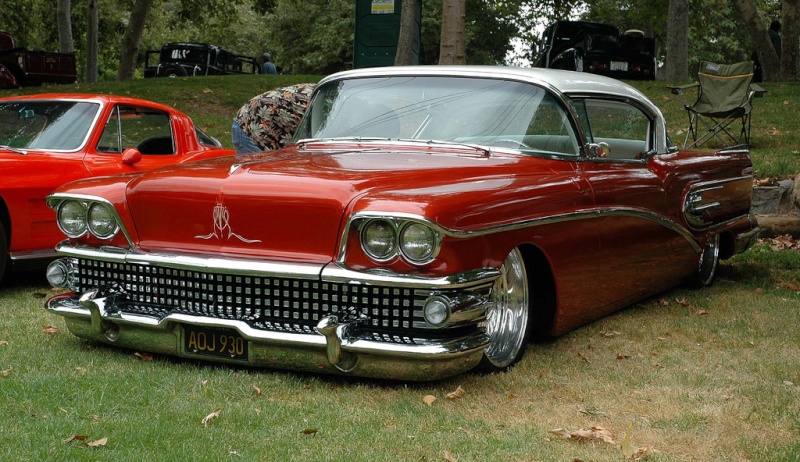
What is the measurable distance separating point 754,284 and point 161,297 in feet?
15.9

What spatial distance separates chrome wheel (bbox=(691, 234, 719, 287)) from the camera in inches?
304

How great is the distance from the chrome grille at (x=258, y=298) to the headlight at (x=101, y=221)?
156mm

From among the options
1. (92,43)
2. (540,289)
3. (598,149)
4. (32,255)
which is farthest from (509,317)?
(92,43)

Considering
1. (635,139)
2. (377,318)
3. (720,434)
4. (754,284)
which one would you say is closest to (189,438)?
(377,318)

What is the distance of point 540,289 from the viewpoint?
5469 millimetres

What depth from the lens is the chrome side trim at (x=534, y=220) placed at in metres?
4.35

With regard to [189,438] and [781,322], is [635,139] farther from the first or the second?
[189,438]

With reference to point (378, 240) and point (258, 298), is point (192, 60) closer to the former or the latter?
point (258, 298)

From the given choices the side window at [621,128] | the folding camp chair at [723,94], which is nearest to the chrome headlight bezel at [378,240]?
the side window at [621,128]

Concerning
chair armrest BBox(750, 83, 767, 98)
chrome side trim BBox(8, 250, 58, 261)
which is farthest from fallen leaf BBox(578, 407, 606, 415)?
chair armrest BBox(750, 83, 767, 98)

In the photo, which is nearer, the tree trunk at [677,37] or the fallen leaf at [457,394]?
the fallen leaf at [457,394]

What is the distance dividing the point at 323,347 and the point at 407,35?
13.4 m

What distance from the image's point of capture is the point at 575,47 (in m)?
23.6

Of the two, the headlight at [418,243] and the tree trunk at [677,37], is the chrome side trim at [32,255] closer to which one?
the headlight at [418,243]
